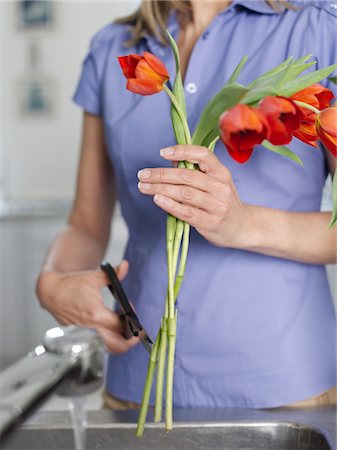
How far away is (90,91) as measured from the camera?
4.22 feet

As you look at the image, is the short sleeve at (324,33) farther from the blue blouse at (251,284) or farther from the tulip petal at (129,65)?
the tulip petal at (129,65)

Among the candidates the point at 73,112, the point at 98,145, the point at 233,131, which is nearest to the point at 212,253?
the point at 98,145

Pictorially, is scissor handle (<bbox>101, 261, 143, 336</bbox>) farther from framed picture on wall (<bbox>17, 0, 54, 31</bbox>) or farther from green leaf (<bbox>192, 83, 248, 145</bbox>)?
framed picture on wall (<bbox>17, 0, 54, 31</bbox>)

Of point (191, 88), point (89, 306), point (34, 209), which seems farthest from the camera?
point (34, 209)

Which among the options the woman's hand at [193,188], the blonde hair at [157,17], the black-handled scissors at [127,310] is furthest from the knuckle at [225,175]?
the blonde hair at [157,17]

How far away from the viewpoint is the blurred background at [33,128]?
143 inches

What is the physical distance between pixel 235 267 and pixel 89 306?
232 millimetres

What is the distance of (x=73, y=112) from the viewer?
3973mm

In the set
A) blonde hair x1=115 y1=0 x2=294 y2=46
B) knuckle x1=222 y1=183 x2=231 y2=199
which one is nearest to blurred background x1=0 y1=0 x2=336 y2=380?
blonde hair x1=115 y1=0 x2=294 y2=46

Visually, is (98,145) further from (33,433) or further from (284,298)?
(33,433)

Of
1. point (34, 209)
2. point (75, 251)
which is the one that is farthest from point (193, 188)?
point (34, 209)

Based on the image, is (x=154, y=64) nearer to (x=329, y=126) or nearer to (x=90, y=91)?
(x=329, y=126)

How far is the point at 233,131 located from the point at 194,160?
0.13 meters

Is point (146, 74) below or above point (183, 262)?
above
